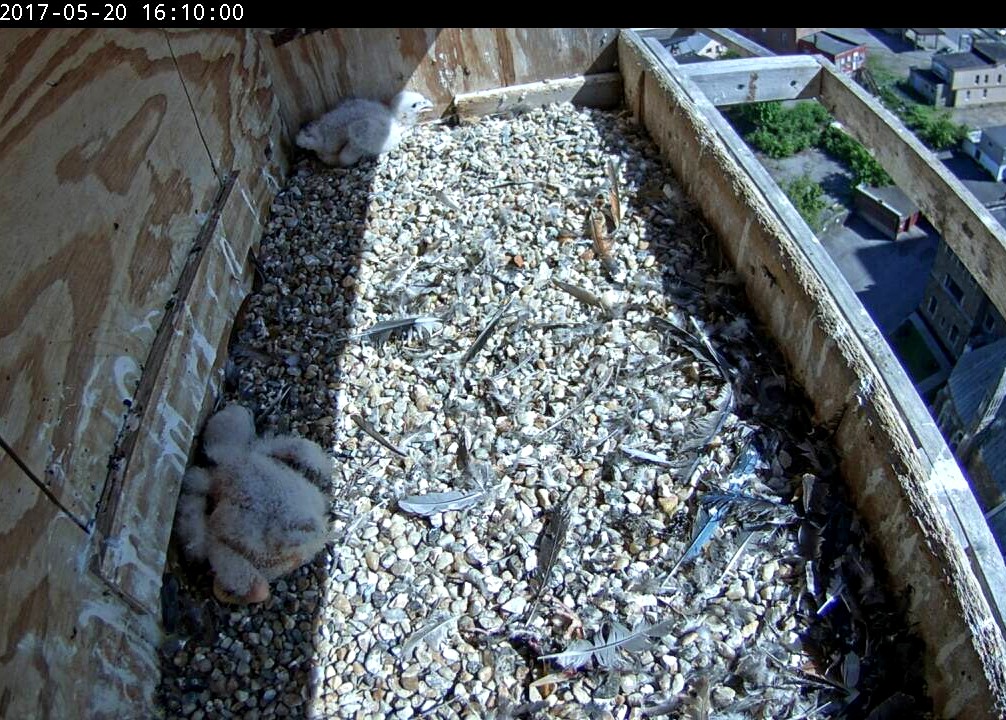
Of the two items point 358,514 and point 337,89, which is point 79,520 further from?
point 337,89

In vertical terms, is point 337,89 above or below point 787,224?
above

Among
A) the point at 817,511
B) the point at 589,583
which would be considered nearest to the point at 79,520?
the point at 589,583

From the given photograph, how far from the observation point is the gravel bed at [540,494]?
1.81 metres

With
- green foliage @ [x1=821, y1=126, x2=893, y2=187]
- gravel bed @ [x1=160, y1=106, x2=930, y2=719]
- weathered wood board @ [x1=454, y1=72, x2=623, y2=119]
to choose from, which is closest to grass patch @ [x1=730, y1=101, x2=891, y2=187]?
green foliage @ [x1=821, y1=126, x2=893, y2=187]

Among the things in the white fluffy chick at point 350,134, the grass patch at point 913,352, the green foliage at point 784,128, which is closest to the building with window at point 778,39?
the green foliage at point 784,128

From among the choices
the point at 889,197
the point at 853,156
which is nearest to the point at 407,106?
the point at 889,197

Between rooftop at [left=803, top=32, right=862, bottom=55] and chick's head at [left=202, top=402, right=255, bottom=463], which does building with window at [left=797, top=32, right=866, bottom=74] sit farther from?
chick's head at [left=202, top=402, right=255, bottom=463]

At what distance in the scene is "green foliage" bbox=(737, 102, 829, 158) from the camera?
1195 centimetres

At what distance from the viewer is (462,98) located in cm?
384

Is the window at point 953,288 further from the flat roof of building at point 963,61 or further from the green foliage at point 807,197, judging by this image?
the flat roof of building at point 963,61

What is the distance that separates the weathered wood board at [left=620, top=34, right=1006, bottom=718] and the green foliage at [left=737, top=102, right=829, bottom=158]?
9535 mm

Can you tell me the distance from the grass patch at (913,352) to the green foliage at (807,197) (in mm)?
3030

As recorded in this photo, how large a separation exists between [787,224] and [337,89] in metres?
2.33

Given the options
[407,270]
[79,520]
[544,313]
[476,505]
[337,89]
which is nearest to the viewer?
[79,520]
